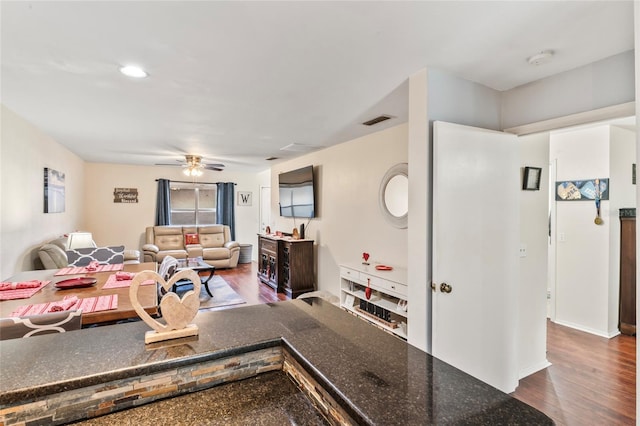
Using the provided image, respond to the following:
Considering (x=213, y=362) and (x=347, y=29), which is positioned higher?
(x=347, y=29)

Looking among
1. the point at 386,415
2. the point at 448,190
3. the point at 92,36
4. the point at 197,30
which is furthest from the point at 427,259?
the point at 92,36

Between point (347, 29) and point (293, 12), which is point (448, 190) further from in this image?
point (293, 12)

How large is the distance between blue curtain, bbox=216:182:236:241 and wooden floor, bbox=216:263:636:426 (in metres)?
6.93

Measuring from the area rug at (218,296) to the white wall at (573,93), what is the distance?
4169 mm

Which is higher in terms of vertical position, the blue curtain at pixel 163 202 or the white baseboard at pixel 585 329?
the blue curtain at pixel 163 202

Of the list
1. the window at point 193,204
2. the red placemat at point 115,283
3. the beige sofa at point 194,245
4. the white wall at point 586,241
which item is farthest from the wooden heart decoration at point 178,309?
the window at point 193,204

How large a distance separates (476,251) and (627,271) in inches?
114

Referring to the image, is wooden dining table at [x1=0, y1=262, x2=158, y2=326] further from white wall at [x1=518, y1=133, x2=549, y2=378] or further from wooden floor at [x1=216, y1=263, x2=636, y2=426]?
white wall at [x1=518, y1=133, x2=549, y2=378]

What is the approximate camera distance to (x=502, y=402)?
0.79m

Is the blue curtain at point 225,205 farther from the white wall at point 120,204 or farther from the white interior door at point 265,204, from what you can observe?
the white interior door at point 265,204

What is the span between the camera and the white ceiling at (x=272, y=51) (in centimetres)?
156

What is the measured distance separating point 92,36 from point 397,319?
3.29 meters

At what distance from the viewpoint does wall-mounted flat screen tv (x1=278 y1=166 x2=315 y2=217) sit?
5387 mm

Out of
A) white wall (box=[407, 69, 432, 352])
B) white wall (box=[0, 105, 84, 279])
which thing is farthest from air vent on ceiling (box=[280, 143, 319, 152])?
white wall (box=[0, 105, 84, 279])
